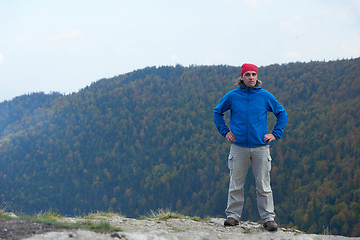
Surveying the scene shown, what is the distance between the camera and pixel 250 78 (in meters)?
5.41

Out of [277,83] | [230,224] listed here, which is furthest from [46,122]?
[230,224]

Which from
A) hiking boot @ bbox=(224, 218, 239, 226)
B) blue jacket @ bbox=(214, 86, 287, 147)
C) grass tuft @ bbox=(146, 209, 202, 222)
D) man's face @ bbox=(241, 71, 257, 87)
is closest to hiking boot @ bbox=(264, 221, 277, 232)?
hiking boot @ bbox=(224, 218, 239, 226)

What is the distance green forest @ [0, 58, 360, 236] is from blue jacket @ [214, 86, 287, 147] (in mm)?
68968

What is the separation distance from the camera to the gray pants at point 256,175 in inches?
211

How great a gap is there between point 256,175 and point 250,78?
4.47 feet

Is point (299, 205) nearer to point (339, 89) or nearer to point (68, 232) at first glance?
point (339, 89)

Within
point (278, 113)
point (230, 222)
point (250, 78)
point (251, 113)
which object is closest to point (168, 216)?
point (230, 222)

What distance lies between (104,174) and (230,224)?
135 m

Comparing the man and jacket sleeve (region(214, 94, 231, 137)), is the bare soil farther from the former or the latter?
jacket sleeve (region(214, 94, 231, 137))

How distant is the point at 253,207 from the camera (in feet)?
276

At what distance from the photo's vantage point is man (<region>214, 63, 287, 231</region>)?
17.6ft

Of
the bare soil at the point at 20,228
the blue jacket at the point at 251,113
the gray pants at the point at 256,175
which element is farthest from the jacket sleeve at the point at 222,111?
the bare soil at the point at 20,228

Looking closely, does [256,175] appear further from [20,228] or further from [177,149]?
[177,149]

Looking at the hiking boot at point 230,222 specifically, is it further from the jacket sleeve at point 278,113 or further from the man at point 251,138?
the jacket sleeve at point 278,113
